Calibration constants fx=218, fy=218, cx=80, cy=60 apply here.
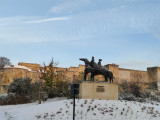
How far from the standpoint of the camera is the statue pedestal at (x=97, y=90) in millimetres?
17969

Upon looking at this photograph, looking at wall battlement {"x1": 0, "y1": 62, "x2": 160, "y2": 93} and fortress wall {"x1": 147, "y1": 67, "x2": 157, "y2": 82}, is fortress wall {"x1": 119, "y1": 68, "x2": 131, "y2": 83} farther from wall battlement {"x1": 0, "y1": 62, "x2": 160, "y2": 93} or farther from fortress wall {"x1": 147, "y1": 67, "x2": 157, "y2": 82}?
fortress wall {"x1": 147, "y1": 67, "x2": 157, "y2": 82}

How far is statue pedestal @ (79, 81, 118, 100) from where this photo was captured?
18.0m

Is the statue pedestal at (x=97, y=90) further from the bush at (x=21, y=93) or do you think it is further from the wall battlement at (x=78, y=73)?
the wall battlement at (x=78, y=73)

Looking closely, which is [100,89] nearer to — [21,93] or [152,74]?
[21,93]

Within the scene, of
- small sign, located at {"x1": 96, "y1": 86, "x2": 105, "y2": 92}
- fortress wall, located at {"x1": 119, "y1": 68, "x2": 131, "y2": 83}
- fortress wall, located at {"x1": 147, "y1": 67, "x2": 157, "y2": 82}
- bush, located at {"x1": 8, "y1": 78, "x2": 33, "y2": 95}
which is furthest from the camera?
fortress wall, located at {"x1": 147, "y1": 67, "x2": 157, "y2": 82}

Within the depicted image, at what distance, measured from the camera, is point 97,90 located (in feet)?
60.2

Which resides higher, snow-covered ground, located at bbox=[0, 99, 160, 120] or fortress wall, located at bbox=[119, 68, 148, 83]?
fortress wall, located at bbox=[119, 68, 148, 83]

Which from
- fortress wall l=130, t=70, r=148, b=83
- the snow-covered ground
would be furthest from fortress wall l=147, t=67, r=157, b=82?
the snow-covered ground

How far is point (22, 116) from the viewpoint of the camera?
48.3ft

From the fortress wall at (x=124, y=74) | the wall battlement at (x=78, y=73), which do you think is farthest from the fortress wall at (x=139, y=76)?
the fortress wall at (x=124, y=74)

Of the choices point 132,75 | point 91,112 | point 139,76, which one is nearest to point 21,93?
point 91,112

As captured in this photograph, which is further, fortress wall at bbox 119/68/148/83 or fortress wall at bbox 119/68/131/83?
fortress wall at bbox 119/68/148/83

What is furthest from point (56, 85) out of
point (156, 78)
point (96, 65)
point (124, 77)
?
point (156, 78)

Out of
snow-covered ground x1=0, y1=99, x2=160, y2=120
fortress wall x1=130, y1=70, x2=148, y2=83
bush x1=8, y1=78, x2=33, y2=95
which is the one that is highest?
fortress wall x1=130, y1=70, x2=148, y2=83
